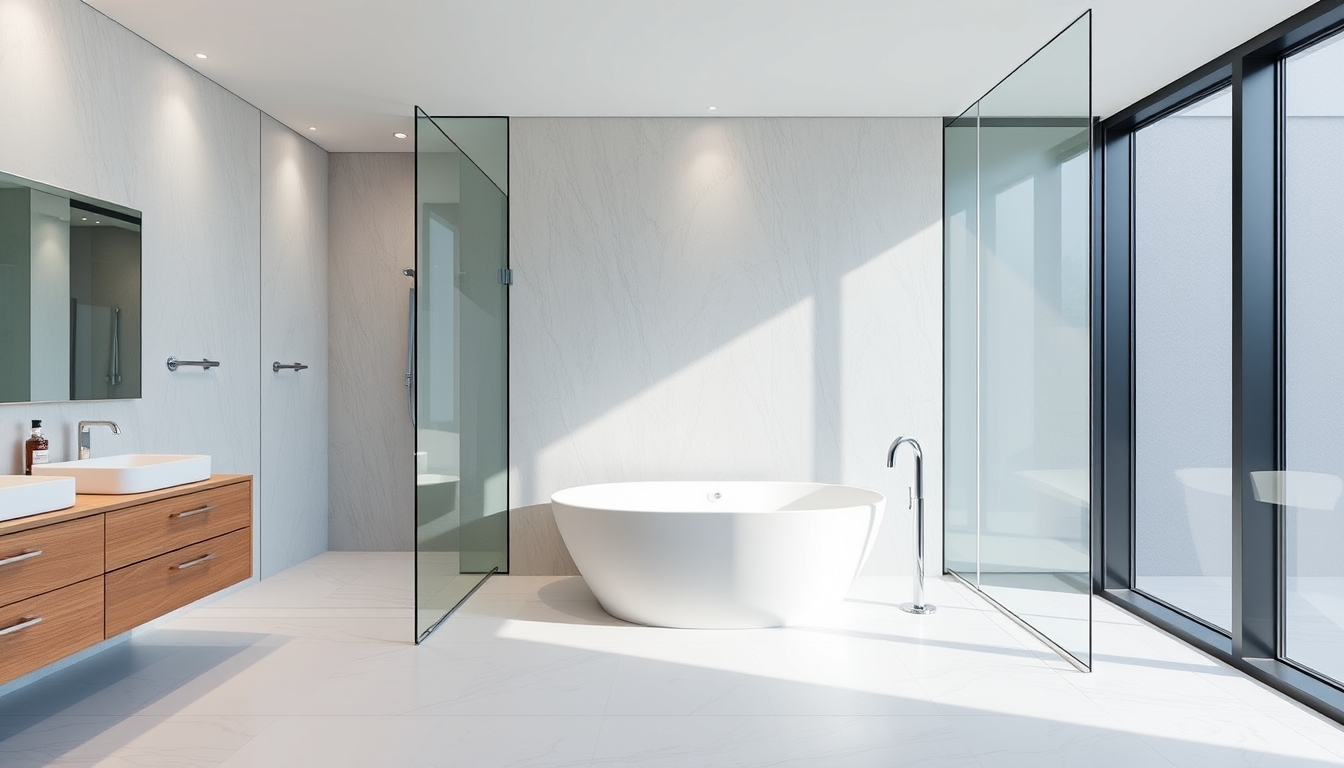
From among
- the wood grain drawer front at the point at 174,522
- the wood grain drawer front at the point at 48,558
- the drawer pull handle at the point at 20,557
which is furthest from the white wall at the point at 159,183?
the drawer pull handle at the point at 20,557

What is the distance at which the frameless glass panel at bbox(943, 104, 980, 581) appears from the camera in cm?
417

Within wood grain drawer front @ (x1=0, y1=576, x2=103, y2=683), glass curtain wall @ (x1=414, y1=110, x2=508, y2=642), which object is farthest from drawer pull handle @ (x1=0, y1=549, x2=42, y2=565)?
glass curtain wall @ (x1=414, y1=110, x2=508, y2=642)

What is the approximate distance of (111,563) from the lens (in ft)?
8.39

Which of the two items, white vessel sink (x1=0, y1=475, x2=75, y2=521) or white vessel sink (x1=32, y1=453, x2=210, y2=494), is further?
white vessel sink (x1=32, y1=453, x2=210, y2=494)

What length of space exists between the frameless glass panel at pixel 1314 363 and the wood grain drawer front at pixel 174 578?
3.86 metres

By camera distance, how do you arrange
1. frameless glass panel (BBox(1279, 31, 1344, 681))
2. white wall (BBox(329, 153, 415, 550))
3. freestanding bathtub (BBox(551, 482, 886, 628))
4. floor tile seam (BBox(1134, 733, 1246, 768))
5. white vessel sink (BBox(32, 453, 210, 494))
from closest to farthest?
floor tile seam (BBox(1134, 733, 1246, 768)), white vessel sink (BBox(32, 453, 210, 494)), frameless glass panel (BBox(1279, 31, 1344, 681)), freestanding bathtub (BBox(551, 482, 886, 628)), white wall (BBox(329, 153, 415, 550))

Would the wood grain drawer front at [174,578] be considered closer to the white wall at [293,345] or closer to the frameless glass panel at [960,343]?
the white wall at [293,345]

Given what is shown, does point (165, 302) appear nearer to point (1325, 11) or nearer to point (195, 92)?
point (195, 92)

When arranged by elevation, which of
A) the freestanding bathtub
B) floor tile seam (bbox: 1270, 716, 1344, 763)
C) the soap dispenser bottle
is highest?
the soap dispenser bottle

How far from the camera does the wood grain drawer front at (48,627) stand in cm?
217

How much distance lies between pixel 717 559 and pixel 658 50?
7.07 feet

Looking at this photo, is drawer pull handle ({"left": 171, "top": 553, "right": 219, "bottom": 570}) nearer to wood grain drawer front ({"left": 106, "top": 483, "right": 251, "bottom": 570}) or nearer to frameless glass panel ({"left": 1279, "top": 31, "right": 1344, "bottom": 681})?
wood grain drawer front ({"left": 106, "top": 483, "right": 251, "bottom": 570})

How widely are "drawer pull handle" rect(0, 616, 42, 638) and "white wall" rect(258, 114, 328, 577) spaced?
2275 mm

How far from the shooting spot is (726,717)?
272cm
